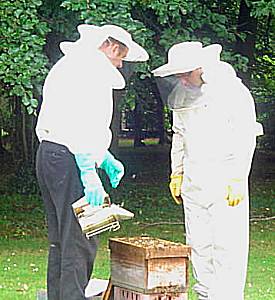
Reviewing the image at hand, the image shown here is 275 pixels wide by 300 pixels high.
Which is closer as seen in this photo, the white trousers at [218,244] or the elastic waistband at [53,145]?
the elastic waistband at [53,145]

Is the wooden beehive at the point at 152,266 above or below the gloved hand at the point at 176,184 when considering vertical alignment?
below

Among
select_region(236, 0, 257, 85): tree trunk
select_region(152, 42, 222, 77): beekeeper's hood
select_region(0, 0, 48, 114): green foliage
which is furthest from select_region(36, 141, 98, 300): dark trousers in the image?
select_region(236, 0, 257, 85): tree trunk

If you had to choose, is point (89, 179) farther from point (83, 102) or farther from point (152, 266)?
point (152, 266)

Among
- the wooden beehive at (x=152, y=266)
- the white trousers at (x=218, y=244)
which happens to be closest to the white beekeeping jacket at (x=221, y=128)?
the white trousers at (x=218, y=244)

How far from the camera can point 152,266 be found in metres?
5.16

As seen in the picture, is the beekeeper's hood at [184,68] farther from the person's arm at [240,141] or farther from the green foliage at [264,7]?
the green foliage at [264,7]

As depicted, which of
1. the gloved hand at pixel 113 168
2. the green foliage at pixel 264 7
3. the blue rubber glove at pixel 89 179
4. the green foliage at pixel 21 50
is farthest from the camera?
the green foliage at pixel 264 7

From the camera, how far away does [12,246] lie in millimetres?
10703

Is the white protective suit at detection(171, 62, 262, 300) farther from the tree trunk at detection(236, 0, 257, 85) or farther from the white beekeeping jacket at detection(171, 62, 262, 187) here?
the tree trunk at detection(236, 0, 257, 85)

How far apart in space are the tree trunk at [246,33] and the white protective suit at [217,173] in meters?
6.92

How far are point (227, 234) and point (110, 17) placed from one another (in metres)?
4.02

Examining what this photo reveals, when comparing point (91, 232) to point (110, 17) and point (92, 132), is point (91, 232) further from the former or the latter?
point (110, 17)

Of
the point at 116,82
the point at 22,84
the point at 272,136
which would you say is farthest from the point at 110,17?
the point at 272,136

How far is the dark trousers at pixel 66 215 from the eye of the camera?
5230 mm
